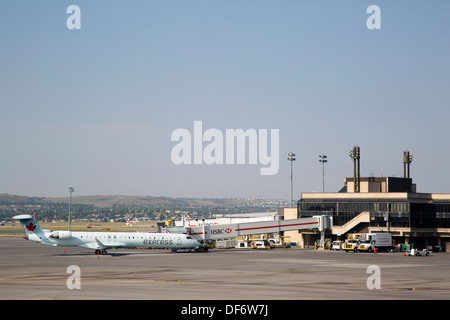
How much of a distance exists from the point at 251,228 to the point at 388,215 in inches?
1031

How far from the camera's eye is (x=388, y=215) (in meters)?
115

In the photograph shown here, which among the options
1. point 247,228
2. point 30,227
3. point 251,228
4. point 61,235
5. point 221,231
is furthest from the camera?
point 251,228

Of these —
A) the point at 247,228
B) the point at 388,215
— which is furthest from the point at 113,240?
the point at 388,215

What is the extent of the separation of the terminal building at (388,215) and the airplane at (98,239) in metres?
36.5

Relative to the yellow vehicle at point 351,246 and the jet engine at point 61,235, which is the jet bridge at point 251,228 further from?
the jet engine at point 61,235

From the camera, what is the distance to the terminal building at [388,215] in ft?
381

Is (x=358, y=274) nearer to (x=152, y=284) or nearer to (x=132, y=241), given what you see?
(x=152, y=284)

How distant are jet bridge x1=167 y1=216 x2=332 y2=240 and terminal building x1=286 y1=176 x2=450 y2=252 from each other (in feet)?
17.4

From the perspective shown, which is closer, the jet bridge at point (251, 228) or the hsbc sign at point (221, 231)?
the jet bridge at point (251, 228)

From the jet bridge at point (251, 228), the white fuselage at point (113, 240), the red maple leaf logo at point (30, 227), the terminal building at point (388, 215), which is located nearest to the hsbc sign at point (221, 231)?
the jet bridge at point (251, 228)

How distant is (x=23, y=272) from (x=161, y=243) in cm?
4192

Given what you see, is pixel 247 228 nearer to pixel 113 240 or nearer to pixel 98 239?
pixel 113 240
